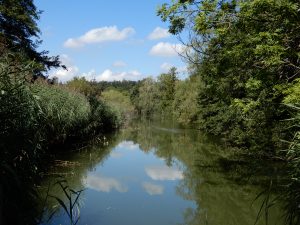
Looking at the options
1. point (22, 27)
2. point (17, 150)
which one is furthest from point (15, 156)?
point (22, 27)

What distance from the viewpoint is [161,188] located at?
417 inches

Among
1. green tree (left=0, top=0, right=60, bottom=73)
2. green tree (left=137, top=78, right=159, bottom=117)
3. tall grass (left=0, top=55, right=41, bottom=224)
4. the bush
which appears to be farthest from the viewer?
green tree (left=137, top=78, right=159, bottom=117)

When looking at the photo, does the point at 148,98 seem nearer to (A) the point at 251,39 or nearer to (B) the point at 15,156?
(A) the point at 251,39

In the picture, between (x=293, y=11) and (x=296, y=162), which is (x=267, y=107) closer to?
(x=293, y=11)

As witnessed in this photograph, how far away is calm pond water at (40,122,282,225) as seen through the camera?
7.74 metres

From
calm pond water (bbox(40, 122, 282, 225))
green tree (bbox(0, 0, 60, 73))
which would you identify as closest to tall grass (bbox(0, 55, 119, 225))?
calm pond water (bbox(40, 122, 282, 225))

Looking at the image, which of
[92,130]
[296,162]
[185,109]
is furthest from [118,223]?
[185,109]

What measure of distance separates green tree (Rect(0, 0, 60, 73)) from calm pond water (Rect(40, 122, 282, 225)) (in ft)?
29.6

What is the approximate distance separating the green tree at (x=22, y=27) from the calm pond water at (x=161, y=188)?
903 cm

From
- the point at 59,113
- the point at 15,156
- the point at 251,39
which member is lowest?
the point at 15,156

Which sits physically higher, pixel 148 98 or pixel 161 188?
pixel 148 98

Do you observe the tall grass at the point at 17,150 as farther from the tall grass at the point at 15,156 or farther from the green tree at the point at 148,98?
the green tree at the point at 148,98

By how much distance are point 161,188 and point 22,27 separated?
53.0 feet

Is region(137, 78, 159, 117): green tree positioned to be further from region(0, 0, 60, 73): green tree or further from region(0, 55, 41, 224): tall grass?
region(0, 55, 41, 224): tall grass
